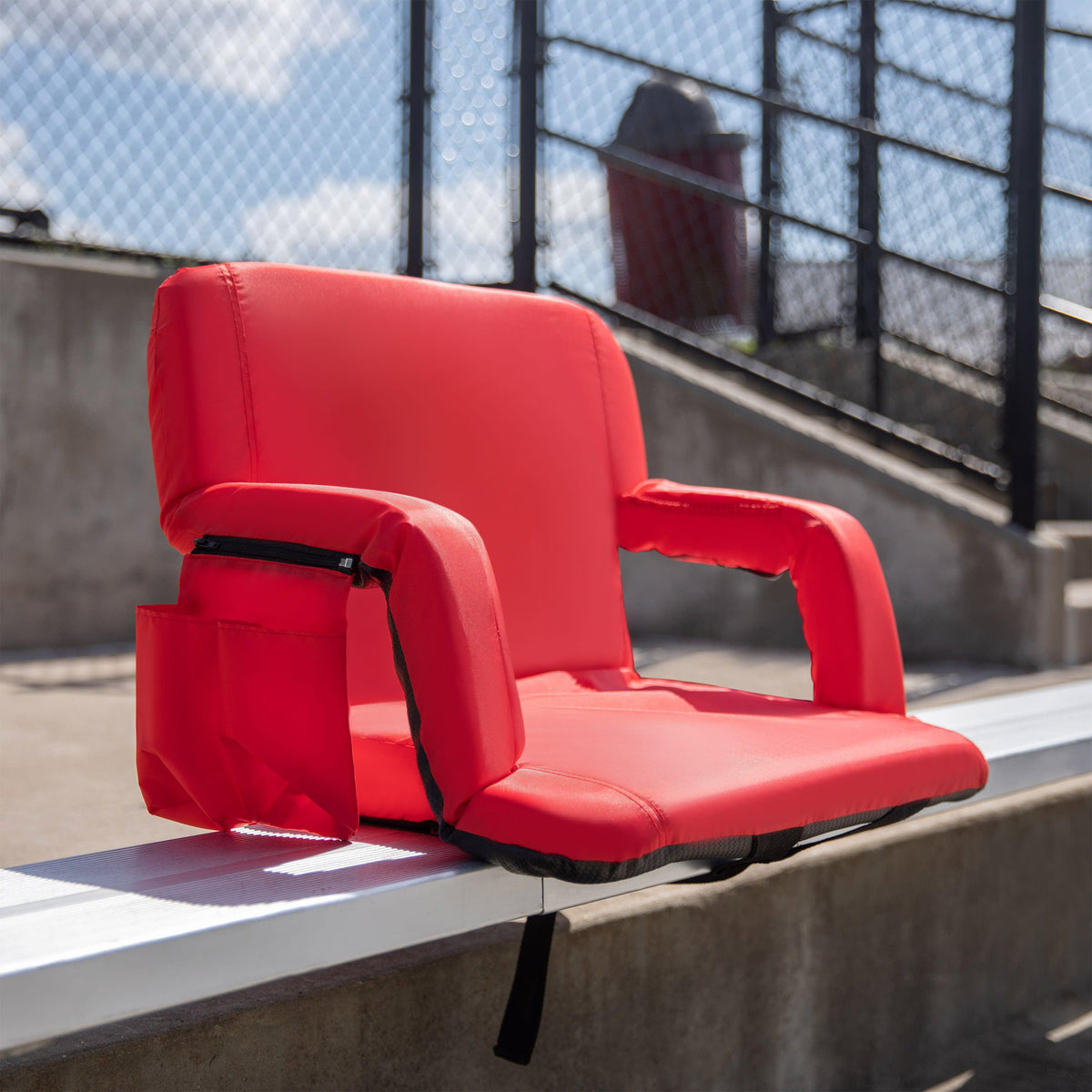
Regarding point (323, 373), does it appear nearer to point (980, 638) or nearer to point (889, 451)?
point (980, 638)

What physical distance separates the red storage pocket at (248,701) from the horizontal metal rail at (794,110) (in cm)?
293

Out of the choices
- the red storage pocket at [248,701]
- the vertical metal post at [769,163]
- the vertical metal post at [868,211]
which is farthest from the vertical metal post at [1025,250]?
the red storage pocket at [248,701]

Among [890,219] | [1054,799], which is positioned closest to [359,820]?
[1054,799]

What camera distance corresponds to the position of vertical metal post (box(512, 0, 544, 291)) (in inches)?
139

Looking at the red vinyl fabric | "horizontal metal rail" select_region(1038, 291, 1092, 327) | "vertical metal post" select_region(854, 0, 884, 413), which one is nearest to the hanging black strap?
the red vinyl fabric

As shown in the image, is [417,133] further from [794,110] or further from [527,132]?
[794,110]

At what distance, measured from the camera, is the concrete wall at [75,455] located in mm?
3002

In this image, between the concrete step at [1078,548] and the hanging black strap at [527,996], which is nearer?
the hanging black strap at [527,996]

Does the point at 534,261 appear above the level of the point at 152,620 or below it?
above

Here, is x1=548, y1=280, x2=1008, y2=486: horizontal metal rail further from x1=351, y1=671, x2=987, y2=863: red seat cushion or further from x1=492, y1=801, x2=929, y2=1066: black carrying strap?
x1=492, y1=801, x2=929, y2=1066: black carrying strap

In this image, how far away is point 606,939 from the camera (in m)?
1.45

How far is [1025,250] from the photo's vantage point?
3211 mm

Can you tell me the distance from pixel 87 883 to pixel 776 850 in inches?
22.0

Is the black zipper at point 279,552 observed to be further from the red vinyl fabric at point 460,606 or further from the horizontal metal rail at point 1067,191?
the horizontal metal rail at point 1067,191
